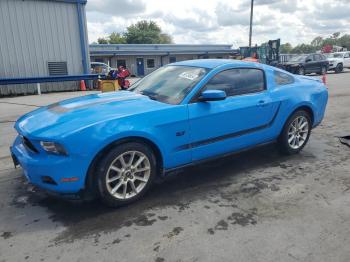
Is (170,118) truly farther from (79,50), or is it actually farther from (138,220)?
(79,50)

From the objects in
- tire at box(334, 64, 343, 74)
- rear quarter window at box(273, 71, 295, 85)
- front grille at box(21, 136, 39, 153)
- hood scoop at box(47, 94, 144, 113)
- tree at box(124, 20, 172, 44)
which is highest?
tree at box(124, 20, 172, 44)

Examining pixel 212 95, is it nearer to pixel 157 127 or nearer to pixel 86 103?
pixel 157 127

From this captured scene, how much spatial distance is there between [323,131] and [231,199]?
4.10m

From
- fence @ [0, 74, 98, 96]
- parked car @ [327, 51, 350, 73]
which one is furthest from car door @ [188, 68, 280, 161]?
parked car @ [327, 51, 350, 73]

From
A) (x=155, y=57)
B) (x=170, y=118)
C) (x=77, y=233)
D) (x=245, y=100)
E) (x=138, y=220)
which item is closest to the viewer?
(x=77, y=233)

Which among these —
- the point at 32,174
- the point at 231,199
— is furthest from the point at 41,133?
the point at 231,199

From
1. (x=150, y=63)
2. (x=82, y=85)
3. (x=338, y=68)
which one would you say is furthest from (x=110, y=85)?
(x=150, y=63)

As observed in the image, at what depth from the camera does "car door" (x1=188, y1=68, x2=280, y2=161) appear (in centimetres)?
400

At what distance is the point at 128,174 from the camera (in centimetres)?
358

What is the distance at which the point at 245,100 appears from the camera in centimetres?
443

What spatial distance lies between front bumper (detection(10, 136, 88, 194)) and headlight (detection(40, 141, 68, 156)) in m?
0.04

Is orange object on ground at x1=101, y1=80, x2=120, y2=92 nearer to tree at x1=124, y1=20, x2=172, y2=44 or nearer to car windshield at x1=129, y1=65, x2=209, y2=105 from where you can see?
car windshield at x1=129, y1=65, x2=209, y2=105

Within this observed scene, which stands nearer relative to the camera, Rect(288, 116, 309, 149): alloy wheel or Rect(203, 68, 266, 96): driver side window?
Rect(203, 68, 266, 96): driver side window

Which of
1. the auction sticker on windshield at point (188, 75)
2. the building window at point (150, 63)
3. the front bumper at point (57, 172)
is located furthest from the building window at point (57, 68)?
the building window at point (150, 63)
